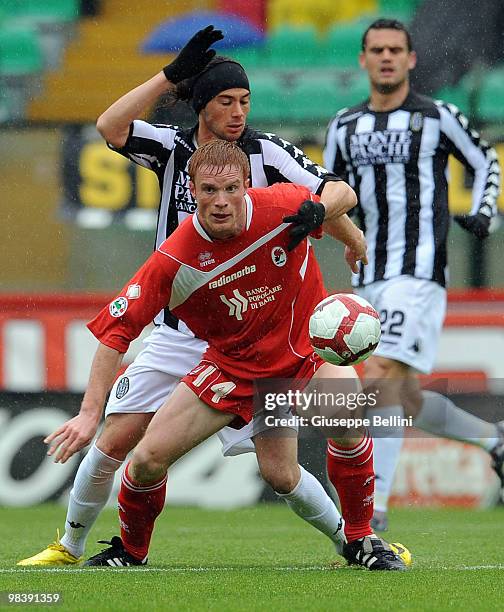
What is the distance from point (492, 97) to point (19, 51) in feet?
11.8

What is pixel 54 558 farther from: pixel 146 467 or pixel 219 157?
pixel 219 157

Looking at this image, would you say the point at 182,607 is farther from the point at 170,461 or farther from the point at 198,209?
the point at 198,209

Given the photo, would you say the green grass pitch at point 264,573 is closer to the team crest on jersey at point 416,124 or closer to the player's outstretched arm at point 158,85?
the player's outstretched arm at point 158,85

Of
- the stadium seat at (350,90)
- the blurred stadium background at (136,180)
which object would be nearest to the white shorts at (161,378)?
the blurred stadium background at (136,180)

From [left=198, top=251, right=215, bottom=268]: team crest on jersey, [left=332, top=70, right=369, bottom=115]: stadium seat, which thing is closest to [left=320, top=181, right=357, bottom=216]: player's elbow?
[left=198, top=251, right=215, bottom=268]: team crest on jersey

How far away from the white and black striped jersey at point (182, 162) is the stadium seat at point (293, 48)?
17.2 ft

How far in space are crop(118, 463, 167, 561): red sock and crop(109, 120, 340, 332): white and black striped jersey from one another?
24.9 inches

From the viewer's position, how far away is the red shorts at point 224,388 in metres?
4.75

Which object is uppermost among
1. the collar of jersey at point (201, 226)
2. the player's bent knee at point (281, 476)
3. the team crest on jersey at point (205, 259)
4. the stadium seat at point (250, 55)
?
the stadium seat at point (250, 55)

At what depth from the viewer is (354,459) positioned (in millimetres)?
4840

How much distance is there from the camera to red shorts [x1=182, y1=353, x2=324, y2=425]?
4.75 m

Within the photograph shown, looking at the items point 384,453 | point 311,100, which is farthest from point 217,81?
point 311,100

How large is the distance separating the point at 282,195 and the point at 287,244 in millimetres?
175

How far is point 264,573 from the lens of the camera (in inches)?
185
